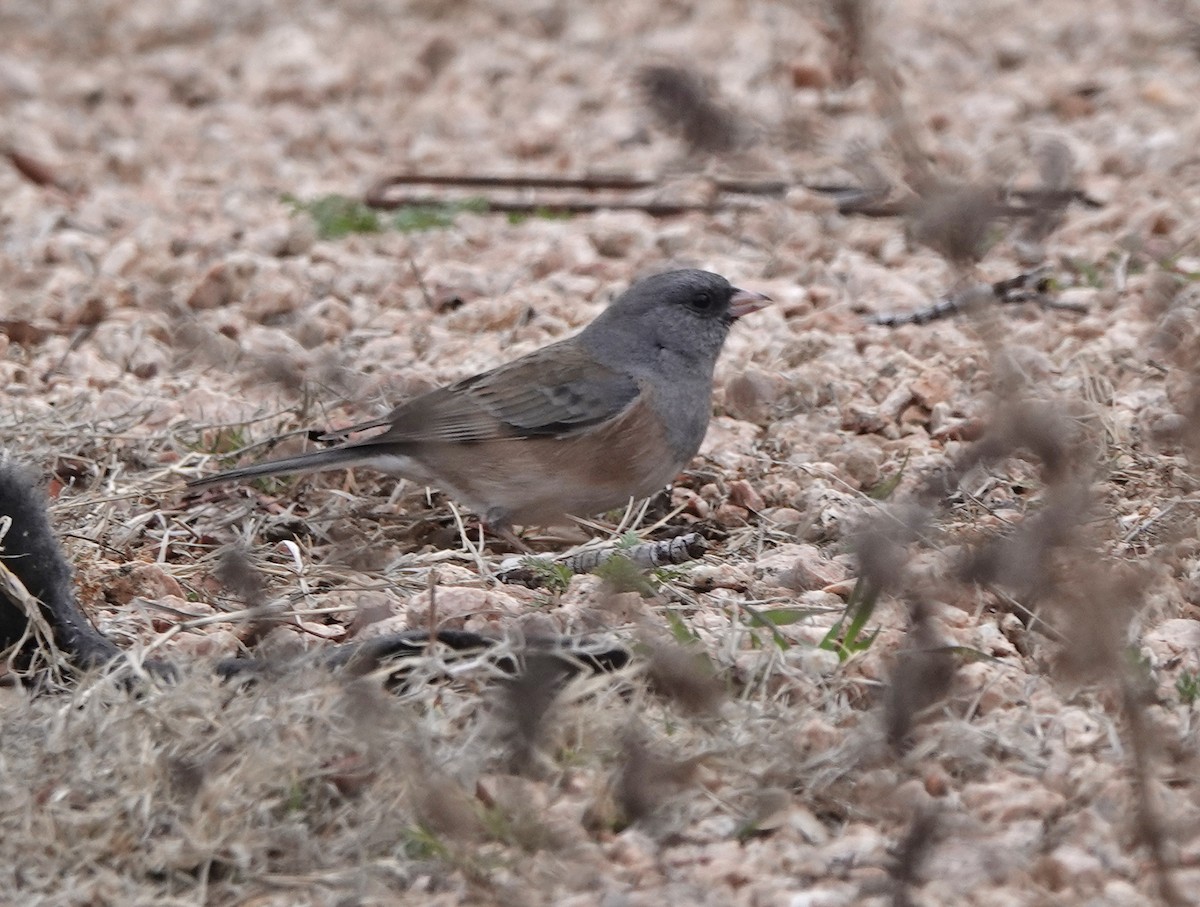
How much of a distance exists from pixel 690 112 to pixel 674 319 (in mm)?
2737

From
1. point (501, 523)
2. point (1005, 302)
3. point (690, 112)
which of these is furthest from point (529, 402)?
point (690, 112)

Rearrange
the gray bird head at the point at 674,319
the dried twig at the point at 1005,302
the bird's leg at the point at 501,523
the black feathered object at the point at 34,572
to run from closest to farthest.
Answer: the black feathered object at the point at 34,572 → the bird's leg at the point at 501,523 → the gray bird head at the point at 674,319 → the dried twig at the point at 1005,302

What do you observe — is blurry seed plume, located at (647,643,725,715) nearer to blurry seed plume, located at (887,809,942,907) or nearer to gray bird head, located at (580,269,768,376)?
blurry seed plume, located at (887,809,942,907)

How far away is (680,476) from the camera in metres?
4.96

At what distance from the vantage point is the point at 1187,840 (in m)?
2.78

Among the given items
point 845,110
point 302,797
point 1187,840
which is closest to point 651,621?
point 302,797

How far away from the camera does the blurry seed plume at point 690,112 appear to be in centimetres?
221

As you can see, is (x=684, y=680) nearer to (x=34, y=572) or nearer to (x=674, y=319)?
(x=34, y=572)

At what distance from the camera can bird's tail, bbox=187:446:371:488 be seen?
443 centimetres

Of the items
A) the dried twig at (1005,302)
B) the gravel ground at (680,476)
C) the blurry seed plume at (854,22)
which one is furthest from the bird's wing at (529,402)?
the blurry seed plume at (854,22)

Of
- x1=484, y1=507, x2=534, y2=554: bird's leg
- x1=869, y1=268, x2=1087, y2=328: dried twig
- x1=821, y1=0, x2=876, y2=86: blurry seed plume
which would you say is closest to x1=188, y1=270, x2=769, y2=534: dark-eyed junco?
x1=484, y1=507, x2=534, y2=554: bird's leg

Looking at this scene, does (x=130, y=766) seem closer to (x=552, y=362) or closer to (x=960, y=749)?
(x=960, y=749)

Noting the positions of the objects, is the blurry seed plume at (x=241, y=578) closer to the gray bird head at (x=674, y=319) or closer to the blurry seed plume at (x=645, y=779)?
the blurry seed plume at (x=645, y=779)

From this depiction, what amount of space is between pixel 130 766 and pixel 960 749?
4.84 feet
